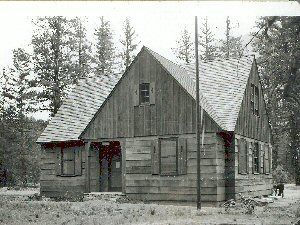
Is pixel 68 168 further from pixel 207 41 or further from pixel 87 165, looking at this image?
pixel 207 41

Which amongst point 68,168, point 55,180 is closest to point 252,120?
point 68,168

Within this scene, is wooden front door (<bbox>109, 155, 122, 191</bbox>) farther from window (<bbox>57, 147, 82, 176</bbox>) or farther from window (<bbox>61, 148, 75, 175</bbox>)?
window (<bbox>61, 148, 75, 175</bbox>)

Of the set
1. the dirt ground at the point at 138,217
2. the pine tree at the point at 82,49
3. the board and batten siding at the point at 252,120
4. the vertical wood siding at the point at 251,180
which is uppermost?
the pine tree at the point at 82,49

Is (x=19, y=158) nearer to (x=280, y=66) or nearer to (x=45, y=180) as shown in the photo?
(x=45, y=180)

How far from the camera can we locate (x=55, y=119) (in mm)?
25922

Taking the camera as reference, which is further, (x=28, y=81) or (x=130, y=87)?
(x=28, y=81)

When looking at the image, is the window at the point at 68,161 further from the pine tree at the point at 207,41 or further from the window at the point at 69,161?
the pine tree at the point at 207,41

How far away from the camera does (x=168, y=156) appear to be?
19.2 m

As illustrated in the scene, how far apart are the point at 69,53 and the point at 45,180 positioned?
13.9m

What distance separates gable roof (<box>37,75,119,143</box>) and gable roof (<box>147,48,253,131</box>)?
16.5ft

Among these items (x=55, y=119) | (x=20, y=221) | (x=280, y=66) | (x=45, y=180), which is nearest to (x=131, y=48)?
(x=55, y=119)

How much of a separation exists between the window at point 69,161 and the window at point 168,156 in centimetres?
570

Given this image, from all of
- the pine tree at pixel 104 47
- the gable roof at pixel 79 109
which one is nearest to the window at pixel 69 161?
the gable roof at pixel 79 109

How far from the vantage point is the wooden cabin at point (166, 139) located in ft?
61.9
